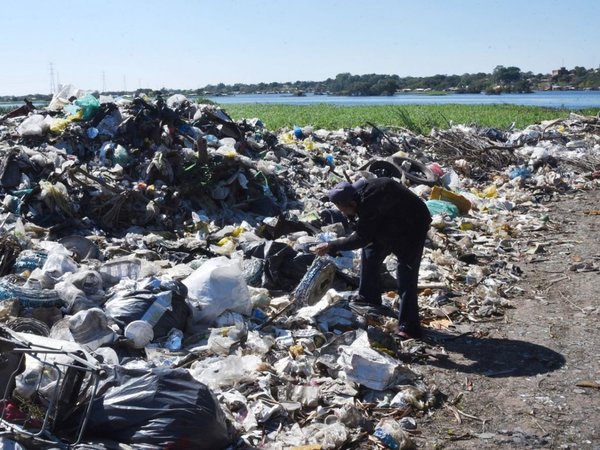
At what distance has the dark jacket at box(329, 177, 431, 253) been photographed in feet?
17.8

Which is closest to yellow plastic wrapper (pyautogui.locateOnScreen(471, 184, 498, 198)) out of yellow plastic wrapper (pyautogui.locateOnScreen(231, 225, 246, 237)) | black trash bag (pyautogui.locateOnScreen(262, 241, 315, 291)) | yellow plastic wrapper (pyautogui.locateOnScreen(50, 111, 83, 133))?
yellow plastic wrapper (pyautogui.locateOnScreen(231, 225, 246, 237))

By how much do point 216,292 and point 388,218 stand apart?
1.55 m

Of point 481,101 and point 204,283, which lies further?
point 481,101

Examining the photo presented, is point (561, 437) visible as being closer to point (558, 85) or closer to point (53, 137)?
point (53, 137)

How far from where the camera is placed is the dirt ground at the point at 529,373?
13.3 feet

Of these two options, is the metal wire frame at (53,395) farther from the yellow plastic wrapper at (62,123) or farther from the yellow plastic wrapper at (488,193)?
the yellow plastic wrapper at (488,193)

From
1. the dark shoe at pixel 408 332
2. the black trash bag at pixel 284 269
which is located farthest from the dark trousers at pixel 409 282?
the black trash bag at pixel 284 269

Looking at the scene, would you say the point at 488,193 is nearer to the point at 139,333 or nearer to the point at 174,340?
the point at 174,340

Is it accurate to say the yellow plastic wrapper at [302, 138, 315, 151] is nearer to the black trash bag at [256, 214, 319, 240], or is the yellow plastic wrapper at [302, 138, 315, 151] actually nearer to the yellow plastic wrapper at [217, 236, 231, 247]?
the black trash bag at [256, 214, 319, 240]

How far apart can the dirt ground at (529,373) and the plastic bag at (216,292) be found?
158 centimetres

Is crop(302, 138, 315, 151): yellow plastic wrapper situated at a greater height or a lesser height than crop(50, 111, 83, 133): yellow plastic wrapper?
lesser

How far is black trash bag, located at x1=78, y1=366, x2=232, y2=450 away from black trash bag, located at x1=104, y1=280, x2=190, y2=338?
4.83 ft

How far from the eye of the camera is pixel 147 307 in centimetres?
523

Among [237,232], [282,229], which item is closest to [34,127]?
[237,232]
